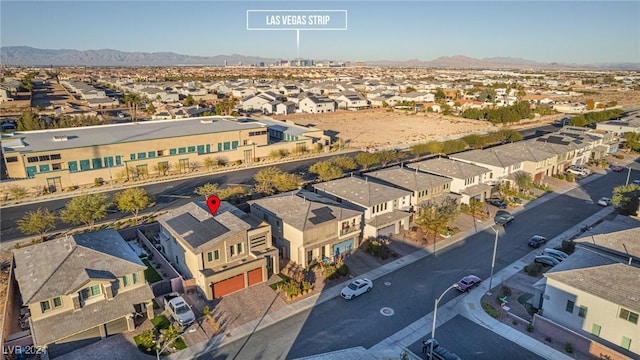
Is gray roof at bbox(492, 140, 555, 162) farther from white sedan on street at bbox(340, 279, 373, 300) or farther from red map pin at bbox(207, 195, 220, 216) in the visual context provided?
red map pin at bbox(207, 195, 220, 216)

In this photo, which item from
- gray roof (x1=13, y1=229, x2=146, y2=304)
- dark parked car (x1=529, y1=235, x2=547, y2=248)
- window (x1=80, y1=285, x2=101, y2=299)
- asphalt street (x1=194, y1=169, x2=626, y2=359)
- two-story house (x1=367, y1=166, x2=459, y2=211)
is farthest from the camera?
two-story house (x1=367, y1=166, x2=459, y2=211)

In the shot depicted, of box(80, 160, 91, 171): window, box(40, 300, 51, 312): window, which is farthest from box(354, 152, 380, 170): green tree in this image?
box(40, 300, 51, 312): window

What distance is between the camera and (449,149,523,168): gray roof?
5953 centimetres

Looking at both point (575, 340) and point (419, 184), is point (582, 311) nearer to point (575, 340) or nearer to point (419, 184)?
point (575, 340)

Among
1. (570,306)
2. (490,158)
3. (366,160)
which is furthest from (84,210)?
(490,158)

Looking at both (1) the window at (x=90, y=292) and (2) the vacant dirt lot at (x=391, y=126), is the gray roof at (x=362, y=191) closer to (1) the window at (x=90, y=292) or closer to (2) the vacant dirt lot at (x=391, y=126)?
(1) the window at (x=90, y=292)

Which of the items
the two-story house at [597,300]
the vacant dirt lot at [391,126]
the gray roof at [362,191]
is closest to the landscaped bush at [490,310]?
the two-story house at [597,300]

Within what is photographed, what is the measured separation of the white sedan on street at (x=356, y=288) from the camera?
32.1 meters

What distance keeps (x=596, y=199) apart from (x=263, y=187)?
47.4 m

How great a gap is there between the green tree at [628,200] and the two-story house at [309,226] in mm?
32467

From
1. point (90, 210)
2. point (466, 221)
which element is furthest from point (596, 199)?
point (90, 210)

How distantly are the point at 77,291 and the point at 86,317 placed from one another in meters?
1.86

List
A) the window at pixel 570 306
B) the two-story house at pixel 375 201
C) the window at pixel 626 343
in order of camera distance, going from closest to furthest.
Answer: the window at pixel 626 343 < the window at pixel 570 306 < the two-story house at pixel 375 201

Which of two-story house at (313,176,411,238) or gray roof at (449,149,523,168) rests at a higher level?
gray roof at (449,149,523,168)
